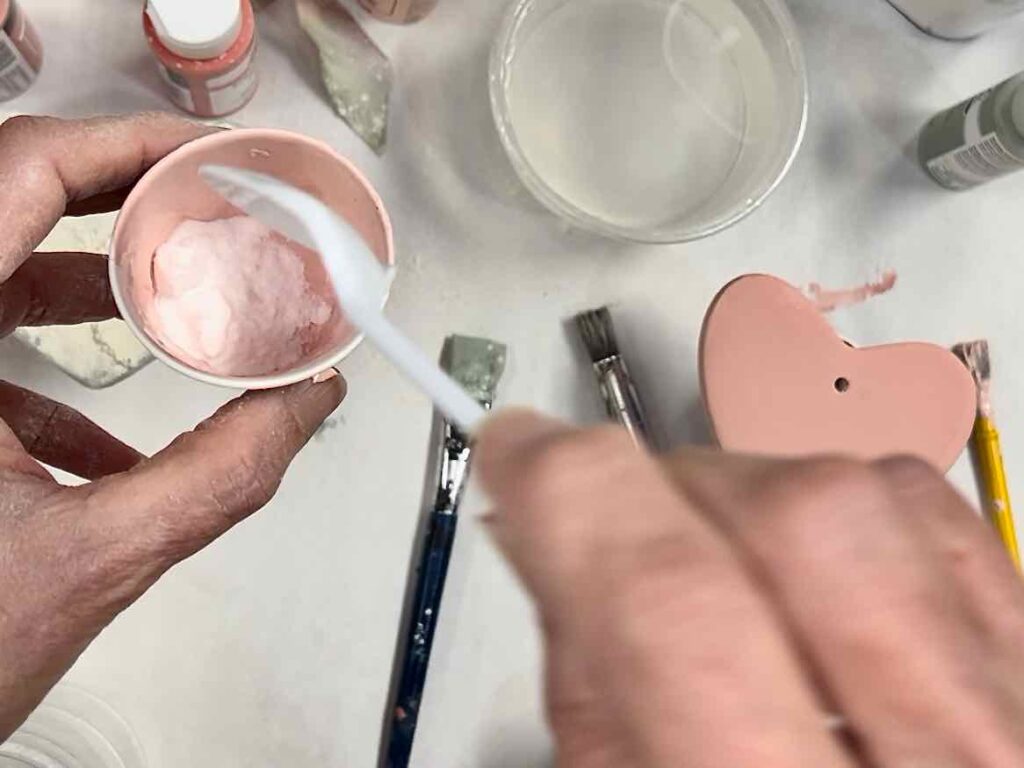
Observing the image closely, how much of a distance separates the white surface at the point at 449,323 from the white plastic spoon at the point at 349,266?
0.18 meters

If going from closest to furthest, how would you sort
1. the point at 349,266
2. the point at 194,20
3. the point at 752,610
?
the point at 752,610, the point at 349,266, the point at 194,20

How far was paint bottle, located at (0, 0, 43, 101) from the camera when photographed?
0.55 m

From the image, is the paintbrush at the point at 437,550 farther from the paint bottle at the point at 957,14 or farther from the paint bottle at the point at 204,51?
the paint bottle at the point at 957,14

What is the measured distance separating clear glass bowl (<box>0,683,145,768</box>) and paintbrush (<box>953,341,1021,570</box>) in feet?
1.73

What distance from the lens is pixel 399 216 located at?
0.62 meters

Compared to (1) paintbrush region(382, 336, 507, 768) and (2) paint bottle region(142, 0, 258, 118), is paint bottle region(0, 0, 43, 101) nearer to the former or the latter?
(2) paint bottle region(142, 0, 258, 118)

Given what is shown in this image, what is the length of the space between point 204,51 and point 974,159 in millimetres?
451

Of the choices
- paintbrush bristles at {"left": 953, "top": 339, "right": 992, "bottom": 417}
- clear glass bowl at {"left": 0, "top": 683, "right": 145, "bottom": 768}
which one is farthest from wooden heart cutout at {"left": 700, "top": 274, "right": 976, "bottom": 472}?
clear glass bowl at {"left": 0, "top": 683, "right": 145, "bottom": 768}

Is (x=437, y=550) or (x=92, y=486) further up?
(x=92, y=486)

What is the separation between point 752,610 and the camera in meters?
0.24

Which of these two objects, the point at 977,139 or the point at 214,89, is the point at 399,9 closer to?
the point at 214,89

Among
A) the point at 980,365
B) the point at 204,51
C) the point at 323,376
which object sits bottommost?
the point at 980,365

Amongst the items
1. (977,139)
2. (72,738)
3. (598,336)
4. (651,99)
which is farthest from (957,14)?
(72,738)

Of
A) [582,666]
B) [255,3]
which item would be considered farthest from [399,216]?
[582,666]
